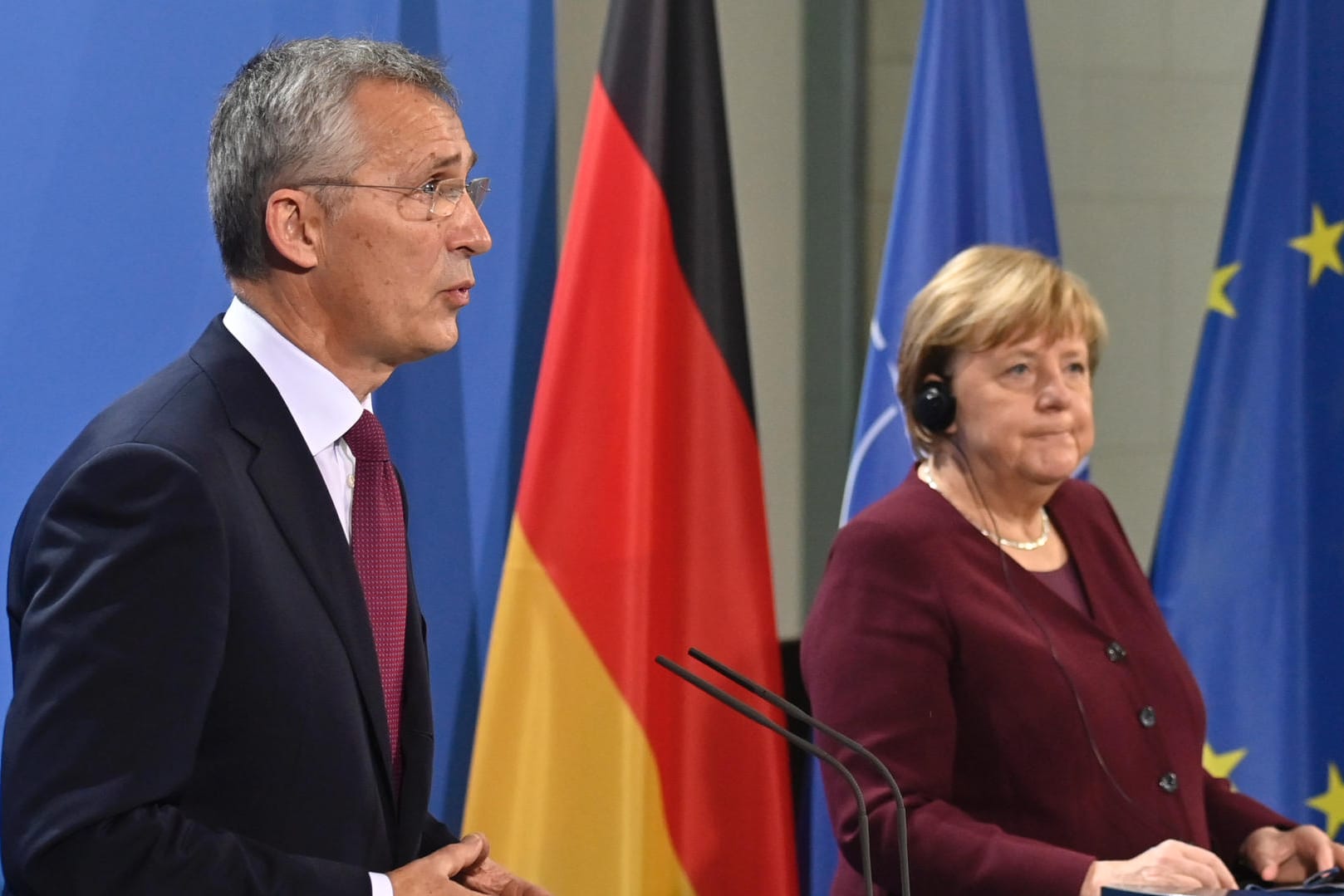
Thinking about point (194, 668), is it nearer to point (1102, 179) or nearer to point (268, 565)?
point (268, 565)

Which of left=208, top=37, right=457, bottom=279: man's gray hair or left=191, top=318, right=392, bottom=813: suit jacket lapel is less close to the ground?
left=208, top=37, right=457, bottom=279: man's gray hair

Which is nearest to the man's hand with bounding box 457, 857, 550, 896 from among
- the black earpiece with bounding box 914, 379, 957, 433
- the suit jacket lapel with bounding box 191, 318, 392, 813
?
the suit jacket lapel with bounding box 191, 318, 392, 813

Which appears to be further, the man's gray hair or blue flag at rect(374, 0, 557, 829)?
blue flag at rect(374, 0, 557, 829)

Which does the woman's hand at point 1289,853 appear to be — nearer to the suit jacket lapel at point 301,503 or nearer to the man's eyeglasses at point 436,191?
the suit jacket lapel at point 301,503

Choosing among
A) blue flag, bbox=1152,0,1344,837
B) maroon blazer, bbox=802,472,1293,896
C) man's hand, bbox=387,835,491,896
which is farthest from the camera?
blue flag, bbox=1152,0,1344,837

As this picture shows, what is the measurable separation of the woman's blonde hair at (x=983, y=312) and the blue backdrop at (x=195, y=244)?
61 cm

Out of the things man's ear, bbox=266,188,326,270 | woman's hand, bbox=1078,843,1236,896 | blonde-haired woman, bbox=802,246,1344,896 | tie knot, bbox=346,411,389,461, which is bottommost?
woman's hand, bbox=1078,843,1236,896

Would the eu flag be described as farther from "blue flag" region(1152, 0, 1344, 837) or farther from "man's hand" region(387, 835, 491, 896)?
"man's hand" region(387, 835, 491, 896)

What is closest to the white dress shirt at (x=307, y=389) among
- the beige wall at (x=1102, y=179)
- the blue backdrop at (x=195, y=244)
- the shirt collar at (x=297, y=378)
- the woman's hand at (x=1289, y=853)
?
the shirt collar at (x=297, y=378)

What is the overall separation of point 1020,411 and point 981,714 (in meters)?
0.43

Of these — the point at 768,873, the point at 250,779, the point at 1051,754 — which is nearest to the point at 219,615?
the point at 250,779

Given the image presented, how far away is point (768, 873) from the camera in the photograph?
2529mm

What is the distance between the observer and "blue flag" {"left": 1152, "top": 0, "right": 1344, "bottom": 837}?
2857 millimetres

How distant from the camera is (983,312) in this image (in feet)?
7.23
